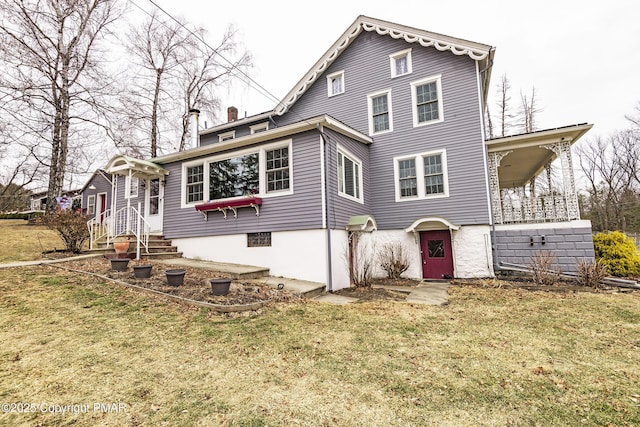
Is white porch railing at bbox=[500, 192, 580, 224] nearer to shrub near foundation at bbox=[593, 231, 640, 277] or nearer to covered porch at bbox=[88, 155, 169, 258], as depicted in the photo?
shrub near foundation at bbox=[593, 231, 640, 277]

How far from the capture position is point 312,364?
3596 mm

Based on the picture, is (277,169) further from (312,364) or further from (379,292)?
(312,364)

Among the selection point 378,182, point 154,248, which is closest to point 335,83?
point 378,182

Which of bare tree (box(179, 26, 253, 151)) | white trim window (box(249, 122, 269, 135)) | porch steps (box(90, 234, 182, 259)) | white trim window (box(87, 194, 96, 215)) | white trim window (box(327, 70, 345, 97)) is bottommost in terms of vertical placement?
porch steps (box(90, 234, 182, 259))

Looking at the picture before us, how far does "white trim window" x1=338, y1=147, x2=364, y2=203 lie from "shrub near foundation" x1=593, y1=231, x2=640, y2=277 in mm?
8285

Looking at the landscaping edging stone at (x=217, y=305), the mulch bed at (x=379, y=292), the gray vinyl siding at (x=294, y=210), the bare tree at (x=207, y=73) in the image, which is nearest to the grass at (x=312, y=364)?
the landscaping edging stone at (x=217, y=305)

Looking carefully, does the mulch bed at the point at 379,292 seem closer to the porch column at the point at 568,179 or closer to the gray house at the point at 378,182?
the gray house at the point at 378,182

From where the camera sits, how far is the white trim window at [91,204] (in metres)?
23.3

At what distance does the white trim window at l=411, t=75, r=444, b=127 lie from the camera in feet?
36.2

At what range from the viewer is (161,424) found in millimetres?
2428

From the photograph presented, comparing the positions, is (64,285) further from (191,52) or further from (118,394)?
(191,52)

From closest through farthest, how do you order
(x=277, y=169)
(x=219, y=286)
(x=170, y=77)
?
(x=219, y=286)
(x=277, y=169)
(x=170, y=77)

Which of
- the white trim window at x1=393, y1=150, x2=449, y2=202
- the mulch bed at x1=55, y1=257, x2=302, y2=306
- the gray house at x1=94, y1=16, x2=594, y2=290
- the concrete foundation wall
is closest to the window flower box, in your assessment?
the gray house at x1=94, y1=16, x2=594, y2=290

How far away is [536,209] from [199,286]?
424 inches
